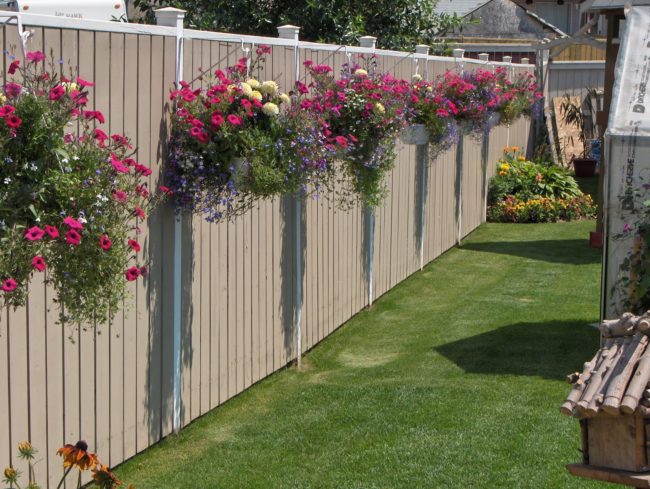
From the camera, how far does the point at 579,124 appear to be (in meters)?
21.0

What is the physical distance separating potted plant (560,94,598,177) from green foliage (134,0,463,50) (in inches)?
210

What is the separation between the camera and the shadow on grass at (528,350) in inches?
331

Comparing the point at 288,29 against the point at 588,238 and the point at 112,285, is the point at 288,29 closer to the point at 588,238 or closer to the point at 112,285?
the point at 112,285

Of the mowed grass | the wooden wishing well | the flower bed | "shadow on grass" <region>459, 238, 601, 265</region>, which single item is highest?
the wooden wishing well

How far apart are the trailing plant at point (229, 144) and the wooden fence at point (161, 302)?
0.14 meters

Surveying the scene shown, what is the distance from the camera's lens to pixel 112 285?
4160 mm

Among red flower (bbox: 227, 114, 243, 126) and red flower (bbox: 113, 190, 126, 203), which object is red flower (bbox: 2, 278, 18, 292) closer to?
red flower (bbox: 113, 190, 126, 203)

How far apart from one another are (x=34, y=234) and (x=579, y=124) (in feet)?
60.7

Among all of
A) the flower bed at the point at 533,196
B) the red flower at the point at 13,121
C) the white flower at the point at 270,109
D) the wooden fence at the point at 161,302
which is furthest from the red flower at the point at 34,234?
the flower bed at the point at 533,196

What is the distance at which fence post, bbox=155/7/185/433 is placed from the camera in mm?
6512

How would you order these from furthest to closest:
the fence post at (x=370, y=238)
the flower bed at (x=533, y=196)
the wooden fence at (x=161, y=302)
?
the flower bed at (x=533, y=196)
the fence post at (x=370, y=238)
the wooden fence at (x=161, y=302)

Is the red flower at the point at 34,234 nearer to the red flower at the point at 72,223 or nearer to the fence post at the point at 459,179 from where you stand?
the red flower at the point at 72,223

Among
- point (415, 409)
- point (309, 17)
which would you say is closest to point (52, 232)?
point (415, 409)

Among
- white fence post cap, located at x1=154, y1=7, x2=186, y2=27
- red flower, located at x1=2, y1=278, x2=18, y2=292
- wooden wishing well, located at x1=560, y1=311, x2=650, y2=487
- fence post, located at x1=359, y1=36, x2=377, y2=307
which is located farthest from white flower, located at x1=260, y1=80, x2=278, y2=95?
fence post, located at x1=359, y1=36, x2=377, y2=307
